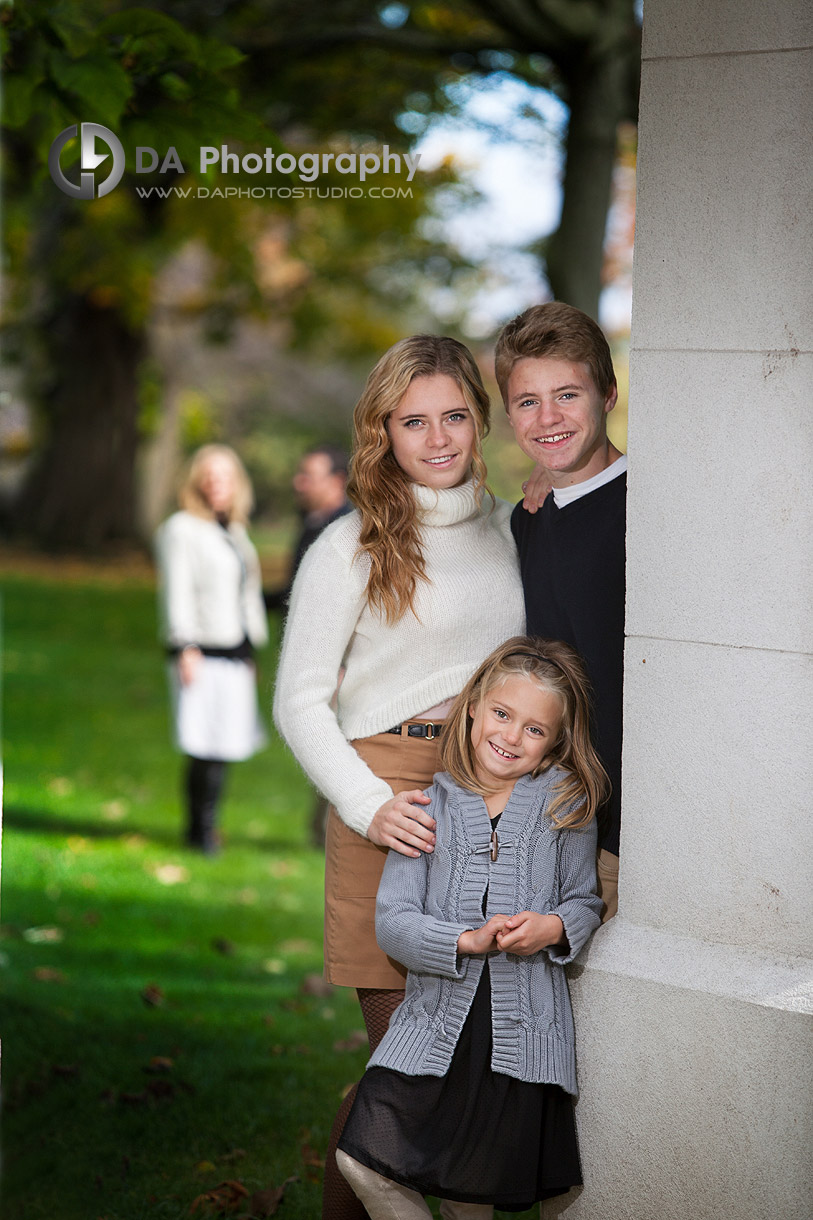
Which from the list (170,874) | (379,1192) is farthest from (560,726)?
(170,874)

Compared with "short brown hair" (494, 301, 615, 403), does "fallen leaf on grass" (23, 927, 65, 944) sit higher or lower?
lower

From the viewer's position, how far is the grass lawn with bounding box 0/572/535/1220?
11.8 ft

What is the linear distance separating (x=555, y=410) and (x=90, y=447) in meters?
19.2

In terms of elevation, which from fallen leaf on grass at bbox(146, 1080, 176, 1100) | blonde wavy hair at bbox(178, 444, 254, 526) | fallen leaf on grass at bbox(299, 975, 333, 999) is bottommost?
fallen leaf on grass at bbox(299, 975, 333, 999)

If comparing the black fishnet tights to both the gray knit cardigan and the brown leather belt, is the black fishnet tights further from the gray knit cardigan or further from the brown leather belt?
the brown leather belt

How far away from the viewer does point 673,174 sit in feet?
7.77

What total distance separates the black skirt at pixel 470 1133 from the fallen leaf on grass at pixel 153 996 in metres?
2.58

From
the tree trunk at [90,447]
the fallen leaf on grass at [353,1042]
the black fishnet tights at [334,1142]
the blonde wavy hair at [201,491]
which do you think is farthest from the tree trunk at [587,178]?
the tree trunk at [90,447]

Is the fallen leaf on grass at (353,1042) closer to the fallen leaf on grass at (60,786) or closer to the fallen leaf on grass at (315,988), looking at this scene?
the fallen leaf on grass at (315,988)

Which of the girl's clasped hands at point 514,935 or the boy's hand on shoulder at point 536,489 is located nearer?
the girl's clasped hands at point 514,935

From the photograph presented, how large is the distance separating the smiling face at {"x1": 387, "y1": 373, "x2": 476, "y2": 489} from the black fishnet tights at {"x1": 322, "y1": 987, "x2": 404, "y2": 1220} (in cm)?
116

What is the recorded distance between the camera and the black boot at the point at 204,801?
7441 millimetres

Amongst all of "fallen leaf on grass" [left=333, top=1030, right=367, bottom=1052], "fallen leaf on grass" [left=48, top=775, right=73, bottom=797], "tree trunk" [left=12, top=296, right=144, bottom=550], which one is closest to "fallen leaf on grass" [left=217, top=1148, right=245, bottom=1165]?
"fallen leaf on grass" [left=333, top=1030, right=367, bottom=1052]

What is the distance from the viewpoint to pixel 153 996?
4.97 m
